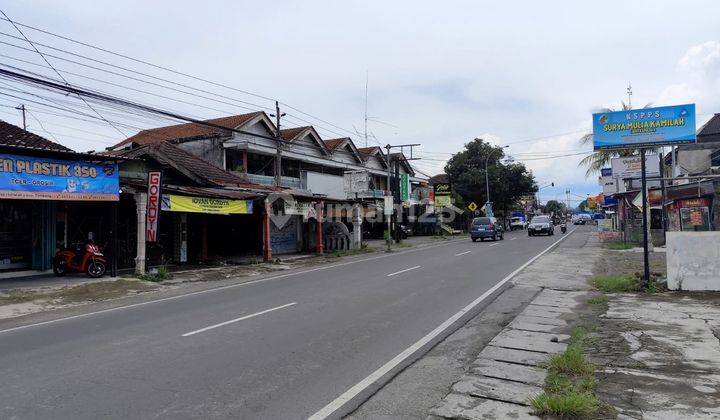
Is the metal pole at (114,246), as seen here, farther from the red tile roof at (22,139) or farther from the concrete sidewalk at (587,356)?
the concrete sidewalk at (587,356)

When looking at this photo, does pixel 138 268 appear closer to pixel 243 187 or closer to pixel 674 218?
pixel 243 187

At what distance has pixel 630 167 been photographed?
74.6 ft

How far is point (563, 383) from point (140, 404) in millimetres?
4201

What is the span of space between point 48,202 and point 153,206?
3609mm

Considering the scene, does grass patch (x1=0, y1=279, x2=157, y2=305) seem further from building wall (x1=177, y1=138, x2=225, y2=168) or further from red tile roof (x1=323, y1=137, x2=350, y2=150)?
red tile roof (x1=323, y1=137, x2=350, y2=150)

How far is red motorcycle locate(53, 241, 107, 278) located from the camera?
54.3ft

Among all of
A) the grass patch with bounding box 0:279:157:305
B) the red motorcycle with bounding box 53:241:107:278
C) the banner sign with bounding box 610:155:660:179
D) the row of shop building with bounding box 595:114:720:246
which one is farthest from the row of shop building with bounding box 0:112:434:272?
the row of shop building with bounding box 595:114:720:246

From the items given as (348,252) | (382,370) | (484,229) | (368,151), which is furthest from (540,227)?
(382,370)

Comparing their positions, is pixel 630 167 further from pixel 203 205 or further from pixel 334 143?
pixel 334 143

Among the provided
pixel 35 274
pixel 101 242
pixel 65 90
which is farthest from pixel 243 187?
pixel 65 90

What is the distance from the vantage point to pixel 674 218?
27.8 m

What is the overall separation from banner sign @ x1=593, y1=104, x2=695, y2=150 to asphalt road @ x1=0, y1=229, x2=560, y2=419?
5054 millimetres

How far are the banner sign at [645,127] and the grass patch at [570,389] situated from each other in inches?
312

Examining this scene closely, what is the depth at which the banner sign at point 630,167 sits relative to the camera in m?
22.7
